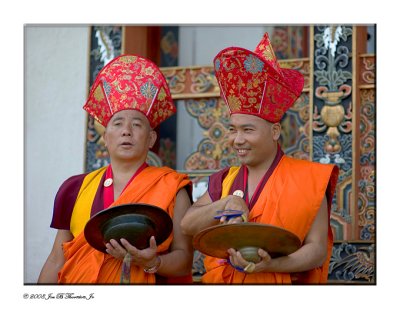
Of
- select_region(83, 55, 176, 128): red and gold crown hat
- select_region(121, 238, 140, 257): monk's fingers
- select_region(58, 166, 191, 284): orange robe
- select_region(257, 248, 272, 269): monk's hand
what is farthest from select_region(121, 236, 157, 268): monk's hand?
select_region(83, 55, 176, 128): red and gold crown hat

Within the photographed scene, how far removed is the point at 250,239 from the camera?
412 centimetres

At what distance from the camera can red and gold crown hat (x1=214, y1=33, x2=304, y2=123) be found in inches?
178

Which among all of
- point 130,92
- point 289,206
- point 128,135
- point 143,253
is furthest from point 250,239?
point 130,92

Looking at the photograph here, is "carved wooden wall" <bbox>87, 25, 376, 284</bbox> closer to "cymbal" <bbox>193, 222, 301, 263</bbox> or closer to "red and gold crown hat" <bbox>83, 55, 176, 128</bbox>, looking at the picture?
"red and gold crown hat" <bbox>83, 55, 176, 128</bbox>

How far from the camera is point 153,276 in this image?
15.1 ft

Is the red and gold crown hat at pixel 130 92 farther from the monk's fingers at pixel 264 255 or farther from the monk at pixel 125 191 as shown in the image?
the monk's fingers at pixel 264 255

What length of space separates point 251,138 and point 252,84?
0.27m

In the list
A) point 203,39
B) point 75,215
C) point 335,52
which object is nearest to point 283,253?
point 75,215

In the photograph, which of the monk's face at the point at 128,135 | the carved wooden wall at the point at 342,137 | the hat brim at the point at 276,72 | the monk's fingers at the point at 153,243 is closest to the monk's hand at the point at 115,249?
the monk's fingers at the point at 153,243

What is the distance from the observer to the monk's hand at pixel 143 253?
4.36 metres

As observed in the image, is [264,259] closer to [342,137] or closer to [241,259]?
[241,259]

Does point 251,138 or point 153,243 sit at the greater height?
point 251,138

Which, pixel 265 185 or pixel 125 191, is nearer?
pixel 265 185
